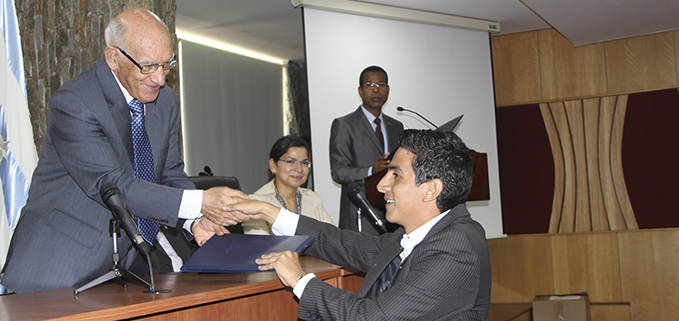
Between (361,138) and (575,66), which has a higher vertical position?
(575,66)

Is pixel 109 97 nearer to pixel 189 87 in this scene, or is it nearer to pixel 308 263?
pixel 308 263

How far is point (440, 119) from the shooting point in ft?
16.8

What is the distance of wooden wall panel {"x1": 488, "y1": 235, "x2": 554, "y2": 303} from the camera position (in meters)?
5.84

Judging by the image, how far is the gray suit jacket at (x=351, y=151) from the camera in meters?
3.84

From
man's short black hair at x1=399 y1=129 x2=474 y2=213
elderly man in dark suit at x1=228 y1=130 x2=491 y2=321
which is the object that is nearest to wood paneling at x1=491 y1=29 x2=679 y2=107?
elderly man in dark suit at x1=228 y1=130 x2=491 y2=321

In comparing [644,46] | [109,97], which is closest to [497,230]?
→ [644,46]

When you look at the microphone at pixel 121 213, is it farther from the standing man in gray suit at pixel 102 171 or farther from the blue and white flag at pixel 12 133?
the blue and white flag at pixel 12 133

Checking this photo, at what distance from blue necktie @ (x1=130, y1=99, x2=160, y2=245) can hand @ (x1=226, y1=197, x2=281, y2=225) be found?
297mm

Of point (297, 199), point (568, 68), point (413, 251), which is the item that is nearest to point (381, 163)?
point (297, 199)

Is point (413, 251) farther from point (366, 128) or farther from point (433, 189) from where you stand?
point (366, 128)

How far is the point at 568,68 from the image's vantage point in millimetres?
5934

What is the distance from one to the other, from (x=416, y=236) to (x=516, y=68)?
16.1 ft

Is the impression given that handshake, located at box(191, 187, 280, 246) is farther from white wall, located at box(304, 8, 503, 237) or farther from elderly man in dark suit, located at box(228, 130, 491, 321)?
white wall, located at box(304, 8, 503, 237)

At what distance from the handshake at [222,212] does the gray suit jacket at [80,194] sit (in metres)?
0.15
